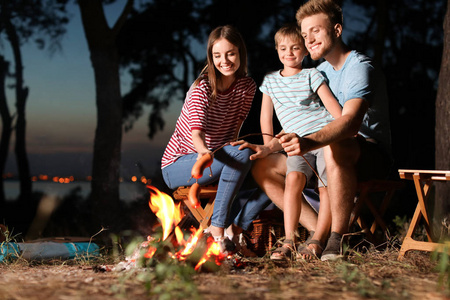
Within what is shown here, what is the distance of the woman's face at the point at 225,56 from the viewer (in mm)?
3535

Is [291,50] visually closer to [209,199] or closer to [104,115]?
[209,199]

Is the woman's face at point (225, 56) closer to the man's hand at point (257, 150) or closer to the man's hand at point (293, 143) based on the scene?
the man's hand at point (257, 150)

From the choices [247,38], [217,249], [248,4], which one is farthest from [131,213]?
[217,249]

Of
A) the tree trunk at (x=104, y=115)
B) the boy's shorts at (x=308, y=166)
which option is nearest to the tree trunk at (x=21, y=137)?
the tree trunk at (x=104, y=115)

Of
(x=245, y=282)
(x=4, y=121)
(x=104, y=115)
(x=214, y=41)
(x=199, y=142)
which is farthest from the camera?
(x=4, y=121)

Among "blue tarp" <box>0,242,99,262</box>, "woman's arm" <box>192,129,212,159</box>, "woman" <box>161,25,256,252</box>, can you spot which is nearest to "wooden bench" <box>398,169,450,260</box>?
"woman" <box>161,25,256,252</box>

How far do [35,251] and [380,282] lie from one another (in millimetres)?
2500

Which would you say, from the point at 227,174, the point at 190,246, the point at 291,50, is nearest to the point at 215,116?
the point at 227,174

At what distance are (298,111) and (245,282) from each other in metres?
1.44

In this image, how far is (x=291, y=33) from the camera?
3.49 metres

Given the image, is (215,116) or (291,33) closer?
(291,33)

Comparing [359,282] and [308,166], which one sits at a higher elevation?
[308,166]

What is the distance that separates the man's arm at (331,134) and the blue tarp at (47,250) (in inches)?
70.5

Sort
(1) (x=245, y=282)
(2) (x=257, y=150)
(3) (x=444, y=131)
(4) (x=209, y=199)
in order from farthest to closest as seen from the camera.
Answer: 1. (3) (x=444, y=131)
2. (4) (x=209, y=199)
3. (2) (x=257, y=150)
4. (1) (x=245, y=282)
